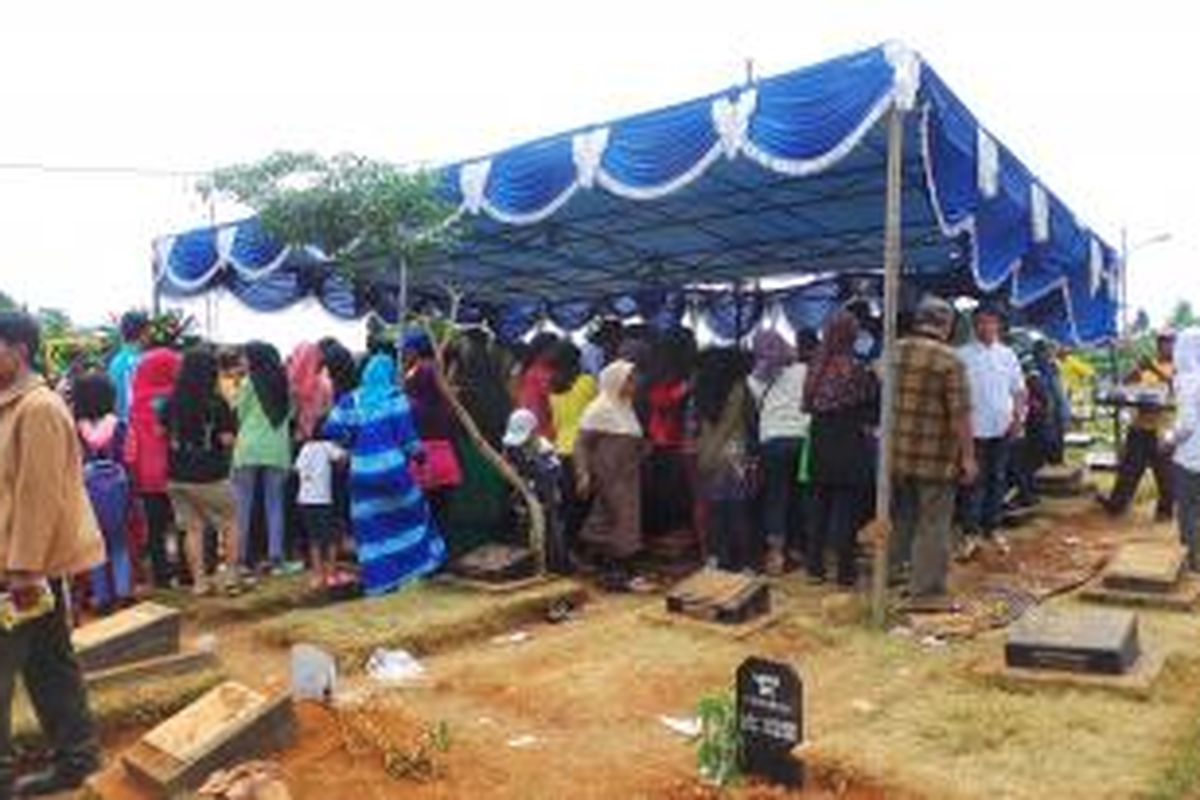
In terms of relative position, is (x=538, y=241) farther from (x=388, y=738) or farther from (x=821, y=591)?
(x=388, y=738)

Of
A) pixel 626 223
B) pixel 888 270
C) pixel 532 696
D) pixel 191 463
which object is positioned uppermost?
pixel 626 223

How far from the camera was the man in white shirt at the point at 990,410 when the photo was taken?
369 inches

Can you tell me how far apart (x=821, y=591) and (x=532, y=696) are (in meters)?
2.60

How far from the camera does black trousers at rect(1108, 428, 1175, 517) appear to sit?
1109 centimetres

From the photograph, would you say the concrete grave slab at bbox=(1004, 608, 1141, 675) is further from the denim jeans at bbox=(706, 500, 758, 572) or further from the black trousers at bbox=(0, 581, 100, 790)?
the black trousers at bbox=(0, 581, 100, 790)

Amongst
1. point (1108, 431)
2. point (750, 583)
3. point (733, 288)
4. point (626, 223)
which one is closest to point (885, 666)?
point (750, 583)

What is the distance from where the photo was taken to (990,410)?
9.48 metres

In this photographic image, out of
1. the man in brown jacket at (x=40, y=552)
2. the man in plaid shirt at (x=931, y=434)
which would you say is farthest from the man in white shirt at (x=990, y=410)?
the man in brown jacket at (x=40, y=552)

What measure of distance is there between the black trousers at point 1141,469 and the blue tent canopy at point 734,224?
5.12 ft

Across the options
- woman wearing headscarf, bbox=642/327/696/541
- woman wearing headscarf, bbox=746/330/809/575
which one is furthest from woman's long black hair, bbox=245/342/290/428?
woman wearing headscarf, bbox=746/330/809/575

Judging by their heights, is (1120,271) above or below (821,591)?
above

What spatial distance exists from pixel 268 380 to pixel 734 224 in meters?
4.75

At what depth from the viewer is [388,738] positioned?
213 inches

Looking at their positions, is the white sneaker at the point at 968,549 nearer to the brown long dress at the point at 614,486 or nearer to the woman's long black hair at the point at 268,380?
the brown long dress at the point at 614,486
